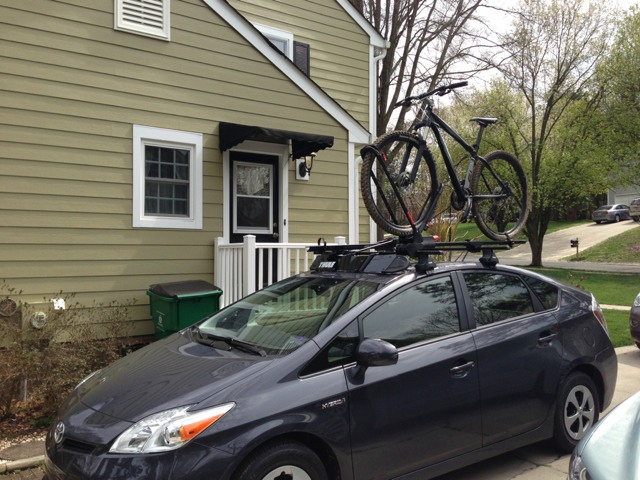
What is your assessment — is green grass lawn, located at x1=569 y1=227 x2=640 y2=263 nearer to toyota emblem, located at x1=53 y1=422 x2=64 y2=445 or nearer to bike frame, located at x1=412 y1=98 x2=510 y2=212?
bike frame, located at x1=412 y1=98 x2=510 y2=212

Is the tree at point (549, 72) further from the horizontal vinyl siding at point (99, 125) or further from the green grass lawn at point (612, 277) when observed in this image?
the horizontal vinyl siding at point (99, 125)

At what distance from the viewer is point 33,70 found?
5.88m

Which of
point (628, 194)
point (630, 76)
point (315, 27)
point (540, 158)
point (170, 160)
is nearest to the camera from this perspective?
point (170, 160)

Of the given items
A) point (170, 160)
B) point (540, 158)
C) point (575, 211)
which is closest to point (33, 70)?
point (170, 160)

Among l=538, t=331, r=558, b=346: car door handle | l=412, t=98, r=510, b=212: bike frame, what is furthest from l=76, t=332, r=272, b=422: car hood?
l=412, t=98, r=510, b=212: bike frame

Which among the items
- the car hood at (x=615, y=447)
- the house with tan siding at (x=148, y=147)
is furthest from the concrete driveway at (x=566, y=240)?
the car hood at (x=615, y=447)

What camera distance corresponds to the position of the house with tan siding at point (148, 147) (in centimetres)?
583

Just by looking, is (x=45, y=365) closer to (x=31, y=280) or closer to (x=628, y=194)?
(x=31, y=280)

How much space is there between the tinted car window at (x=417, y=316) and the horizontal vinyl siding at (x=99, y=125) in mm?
4177

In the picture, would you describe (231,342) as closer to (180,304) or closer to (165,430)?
(165,430)

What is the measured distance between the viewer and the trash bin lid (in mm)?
5790

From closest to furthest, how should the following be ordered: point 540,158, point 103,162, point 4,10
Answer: point 4,10 → point 103,162 → point 540,158

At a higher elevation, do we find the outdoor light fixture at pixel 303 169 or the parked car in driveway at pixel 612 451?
the outdoor light fixture at pixel 303 169

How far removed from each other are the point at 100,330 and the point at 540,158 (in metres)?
22.2
